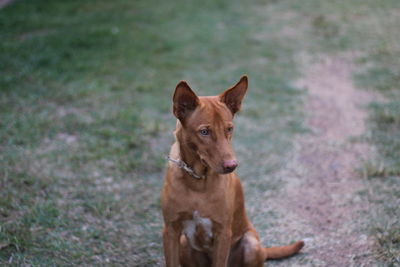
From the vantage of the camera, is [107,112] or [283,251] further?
[107,112]

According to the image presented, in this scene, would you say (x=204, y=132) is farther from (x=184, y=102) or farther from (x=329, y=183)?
(x=329, y=183)

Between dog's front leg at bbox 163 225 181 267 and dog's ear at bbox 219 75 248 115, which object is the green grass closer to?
dog's front leg at bbox 163 225 181 267

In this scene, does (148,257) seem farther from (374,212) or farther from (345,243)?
(374,212)

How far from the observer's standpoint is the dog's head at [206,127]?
3191 millimetres

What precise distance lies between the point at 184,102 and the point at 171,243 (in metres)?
1.00

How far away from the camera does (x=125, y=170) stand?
19.0 ft

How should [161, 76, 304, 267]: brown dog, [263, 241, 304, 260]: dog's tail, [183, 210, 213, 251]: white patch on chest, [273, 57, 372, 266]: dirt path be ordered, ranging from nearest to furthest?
1. [161, 76, 304, 267]: brown dog
2. [183, 210, 213, 251]: white patch on chest
3. [263, 241, 304, 260]: dog's tail
4. [273, 57, 372, 266]: dirt path

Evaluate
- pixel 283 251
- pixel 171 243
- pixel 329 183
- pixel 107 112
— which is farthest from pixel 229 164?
pixel 107 112

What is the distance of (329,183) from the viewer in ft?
18.4

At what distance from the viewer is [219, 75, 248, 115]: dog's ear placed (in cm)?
344

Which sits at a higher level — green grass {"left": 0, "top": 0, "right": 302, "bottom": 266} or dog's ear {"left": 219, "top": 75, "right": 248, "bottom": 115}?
dog's ear {"left": 219, "top": 75, "right": 248, "bottom": 115}

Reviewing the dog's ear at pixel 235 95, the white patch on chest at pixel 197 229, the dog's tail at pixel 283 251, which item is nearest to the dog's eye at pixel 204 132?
the dog's ear at pixel 235 95

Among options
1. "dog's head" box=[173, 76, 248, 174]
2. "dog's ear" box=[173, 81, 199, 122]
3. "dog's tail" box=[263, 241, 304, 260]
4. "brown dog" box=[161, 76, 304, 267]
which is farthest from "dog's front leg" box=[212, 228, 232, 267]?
"dog's ear" box=[173, 81, 199, 122]

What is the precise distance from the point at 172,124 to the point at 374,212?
3184mm
